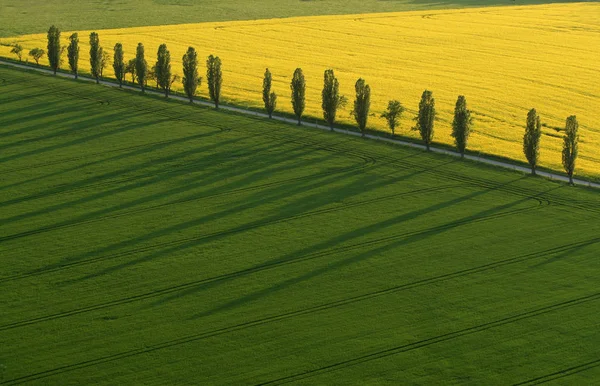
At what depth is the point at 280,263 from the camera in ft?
219

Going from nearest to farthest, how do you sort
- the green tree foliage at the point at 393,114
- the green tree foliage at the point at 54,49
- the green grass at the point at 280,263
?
the green grass at the point at 280,263 → the green tree foliage at the point at 393,114 → the green tree foliage at the point at 54,49

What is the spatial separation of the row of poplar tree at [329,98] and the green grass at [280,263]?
3.19 metres

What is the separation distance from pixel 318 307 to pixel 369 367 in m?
8.52

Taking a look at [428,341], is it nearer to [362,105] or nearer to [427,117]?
[427,117]

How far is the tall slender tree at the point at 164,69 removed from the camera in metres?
117

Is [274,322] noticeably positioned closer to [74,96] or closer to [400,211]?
[400,211]

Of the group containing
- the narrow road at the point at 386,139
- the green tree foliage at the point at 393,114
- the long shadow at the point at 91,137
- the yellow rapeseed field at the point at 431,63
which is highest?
the green tree foliage at the point at 393,114

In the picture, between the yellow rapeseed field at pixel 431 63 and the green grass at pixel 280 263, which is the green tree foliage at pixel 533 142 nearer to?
the green grass at pixel 280 263

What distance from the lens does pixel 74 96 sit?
116 meters

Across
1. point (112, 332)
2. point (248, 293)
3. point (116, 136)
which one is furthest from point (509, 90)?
point (112, 332)

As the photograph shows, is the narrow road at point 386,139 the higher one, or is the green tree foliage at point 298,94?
the green tree foliage at point 298,94

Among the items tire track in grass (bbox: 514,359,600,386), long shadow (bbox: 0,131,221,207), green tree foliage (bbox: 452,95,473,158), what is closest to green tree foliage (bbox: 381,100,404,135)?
green tree foliage (bbox: 452,95,473,158)

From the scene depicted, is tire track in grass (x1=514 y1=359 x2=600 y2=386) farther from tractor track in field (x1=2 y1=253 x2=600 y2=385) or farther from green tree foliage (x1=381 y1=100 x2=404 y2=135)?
green tree foliage (x1=381 y1=100 x2=404 y2=135)

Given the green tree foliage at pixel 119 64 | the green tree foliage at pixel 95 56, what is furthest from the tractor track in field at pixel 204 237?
the green tree foliage at pixel 95 56
